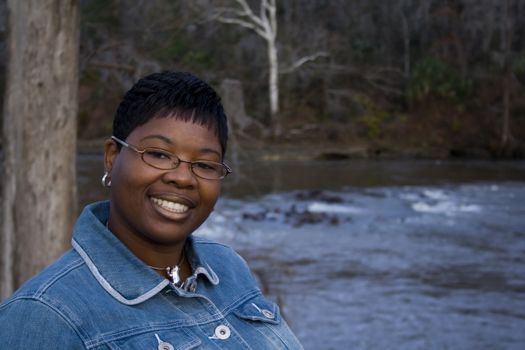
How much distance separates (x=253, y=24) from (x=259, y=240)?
15439 millimetres

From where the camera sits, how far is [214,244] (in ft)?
6.97

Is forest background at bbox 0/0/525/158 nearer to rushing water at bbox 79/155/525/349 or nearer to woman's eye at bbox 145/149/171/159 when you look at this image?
rushing water at bbox 79/155/525/349

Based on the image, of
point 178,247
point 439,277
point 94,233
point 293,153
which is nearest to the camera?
point 94,233

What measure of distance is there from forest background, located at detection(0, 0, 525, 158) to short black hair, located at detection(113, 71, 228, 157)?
72.7 feet

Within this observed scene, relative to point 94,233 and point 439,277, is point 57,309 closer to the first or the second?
point 94,233

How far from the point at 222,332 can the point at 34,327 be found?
41 centimetres

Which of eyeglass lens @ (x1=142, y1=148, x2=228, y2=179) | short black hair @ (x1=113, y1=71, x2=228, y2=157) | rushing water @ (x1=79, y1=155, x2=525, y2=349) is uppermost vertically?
short black hair @ (x1=113, y1=71, x2=228, y2=157)

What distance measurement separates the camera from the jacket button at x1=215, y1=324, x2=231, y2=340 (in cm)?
178

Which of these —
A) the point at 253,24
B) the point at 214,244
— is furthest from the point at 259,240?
the point at 253,24

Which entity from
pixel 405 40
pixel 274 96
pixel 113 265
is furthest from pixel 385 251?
pixel 405 40

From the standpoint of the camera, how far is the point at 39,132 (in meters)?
4.79

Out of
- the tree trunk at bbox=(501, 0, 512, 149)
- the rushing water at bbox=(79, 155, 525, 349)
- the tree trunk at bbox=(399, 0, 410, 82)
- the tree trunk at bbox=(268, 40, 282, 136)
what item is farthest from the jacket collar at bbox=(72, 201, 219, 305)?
the tree trunk at bbox=(399, 0, 410, 82)

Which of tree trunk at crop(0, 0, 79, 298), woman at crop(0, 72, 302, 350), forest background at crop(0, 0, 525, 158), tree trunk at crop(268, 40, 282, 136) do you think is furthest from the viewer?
forest background at crop(0, 0, 525, 158)

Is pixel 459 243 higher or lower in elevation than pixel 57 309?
lower
